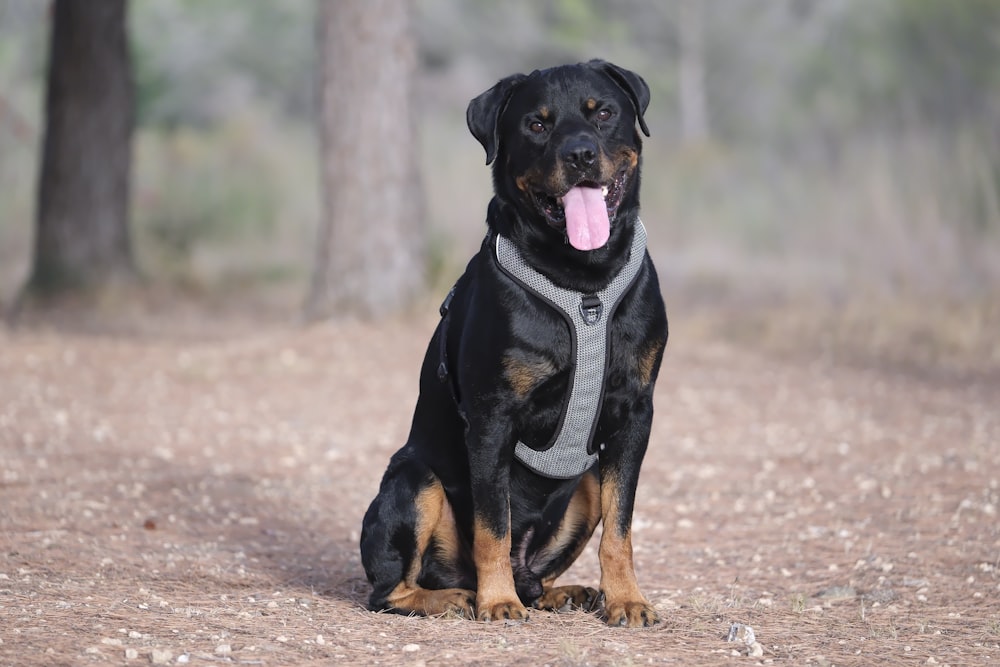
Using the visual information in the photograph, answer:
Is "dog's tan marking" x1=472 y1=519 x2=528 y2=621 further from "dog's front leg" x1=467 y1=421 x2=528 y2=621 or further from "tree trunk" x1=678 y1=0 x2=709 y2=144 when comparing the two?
"tree trunk" x1=678 y1=0 x2=709 y2=144

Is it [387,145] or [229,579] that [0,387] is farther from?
[229,579]

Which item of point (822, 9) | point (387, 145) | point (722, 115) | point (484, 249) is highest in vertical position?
point (822, 9)

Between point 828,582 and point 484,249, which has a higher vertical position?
point 484,249

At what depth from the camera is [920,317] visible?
34.5 ft

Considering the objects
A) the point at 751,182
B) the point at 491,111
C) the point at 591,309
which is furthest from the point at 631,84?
the point at 751,182

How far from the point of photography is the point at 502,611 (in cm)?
388

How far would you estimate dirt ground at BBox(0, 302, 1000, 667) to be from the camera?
3.65m

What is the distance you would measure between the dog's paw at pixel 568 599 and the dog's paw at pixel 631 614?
9.8 inches

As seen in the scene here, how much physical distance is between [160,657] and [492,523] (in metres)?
1.06

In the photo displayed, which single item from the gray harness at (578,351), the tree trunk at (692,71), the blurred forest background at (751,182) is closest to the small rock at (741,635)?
the gray harness at (578,351)

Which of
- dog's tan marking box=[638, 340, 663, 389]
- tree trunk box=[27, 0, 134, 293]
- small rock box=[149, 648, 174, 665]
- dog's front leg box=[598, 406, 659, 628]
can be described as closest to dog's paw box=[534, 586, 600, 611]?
dog's front leg box=[598, 406, 659, 628]

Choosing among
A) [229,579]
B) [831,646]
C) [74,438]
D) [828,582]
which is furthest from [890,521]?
[74,438]

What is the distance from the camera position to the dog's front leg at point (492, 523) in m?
3.81

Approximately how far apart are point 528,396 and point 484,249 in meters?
0.54
